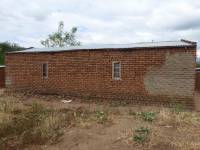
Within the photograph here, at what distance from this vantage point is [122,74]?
14195 millimetres

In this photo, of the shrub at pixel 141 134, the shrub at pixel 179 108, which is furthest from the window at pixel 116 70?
the shrub at pixel 141 134

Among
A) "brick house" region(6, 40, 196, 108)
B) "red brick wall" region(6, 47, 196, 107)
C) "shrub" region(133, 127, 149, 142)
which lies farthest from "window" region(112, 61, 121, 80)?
"shrub" region(133, 127, 149, 142)

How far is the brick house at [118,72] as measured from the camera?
12984 millimetres

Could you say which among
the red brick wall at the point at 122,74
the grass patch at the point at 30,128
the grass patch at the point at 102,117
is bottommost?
the grass patch at the point at 30,128

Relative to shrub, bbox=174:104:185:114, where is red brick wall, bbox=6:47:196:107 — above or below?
above

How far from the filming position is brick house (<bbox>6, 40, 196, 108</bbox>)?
13.0 metres

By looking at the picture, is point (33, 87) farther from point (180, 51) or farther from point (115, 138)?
point (115, 138)

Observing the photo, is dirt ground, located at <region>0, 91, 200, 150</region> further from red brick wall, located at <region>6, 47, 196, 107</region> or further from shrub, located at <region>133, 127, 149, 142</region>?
red brick wall, located at <region>6, 47, 196, 107</region>

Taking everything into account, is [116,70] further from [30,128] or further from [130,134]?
[130,134]

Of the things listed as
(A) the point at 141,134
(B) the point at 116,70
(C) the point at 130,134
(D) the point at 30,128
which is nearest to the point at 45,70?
(B) the point at 116,70

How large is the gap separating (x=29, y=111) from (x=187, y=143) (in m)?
6.11

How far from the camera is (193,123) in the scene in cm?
905

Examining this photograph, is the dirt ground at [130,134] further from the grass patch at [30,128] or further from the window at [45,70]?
the window at [45,70]

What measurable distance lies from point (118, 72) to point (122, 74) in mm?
272
